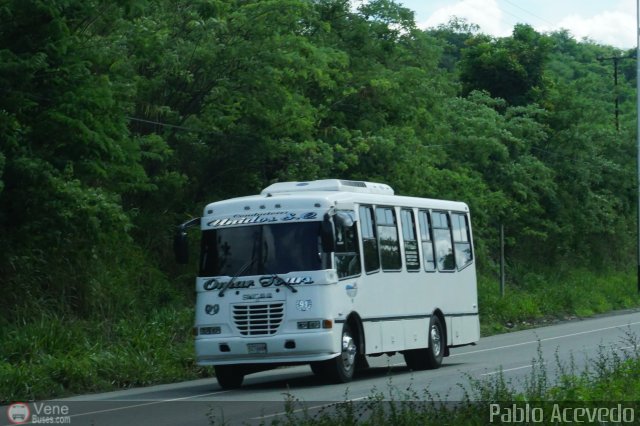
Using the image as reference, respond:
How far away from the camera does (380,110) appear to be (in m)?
32.0

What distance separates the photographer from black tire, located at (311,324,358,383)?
18.8 meters

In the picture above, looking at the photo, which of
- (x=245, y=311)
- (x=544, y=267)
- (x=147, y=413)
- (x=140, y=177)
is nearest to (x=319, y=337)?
(x=245, y=311)

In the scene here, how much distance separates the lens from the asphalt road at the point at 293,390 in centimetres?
1471

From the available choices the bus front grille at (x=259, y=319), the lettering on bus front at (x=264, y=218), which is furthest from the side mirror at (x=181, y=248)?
the bus front grille at (x=259, y=319)

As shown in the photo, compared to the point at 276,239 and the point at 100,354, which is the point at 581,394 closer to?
the point at 276,239

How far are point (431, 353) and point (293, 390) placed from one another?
15.0 feet

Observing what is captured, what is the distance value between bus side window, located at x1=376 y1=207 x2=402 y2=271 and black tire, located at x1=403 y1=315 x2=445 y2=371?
5.48 ft

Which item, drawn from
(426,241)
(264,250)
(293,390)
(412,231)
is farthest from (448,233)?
(293,390)

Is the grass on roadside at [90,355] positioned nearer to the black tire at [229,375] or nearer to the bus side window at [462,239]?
the black tire at [229,375]

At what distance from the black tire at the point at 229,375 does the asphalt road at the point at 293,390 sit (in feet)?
0.51

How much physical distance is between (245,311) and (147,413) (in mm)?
3684

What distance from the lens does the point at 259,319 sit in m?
18.7

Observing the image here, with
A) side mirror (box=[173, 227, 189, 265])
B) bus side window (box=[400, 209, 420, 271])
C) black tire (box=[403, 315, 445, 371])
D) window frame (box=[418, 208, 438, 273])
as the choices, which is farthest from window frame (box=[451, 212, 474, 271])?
side mirror (box=[173, 227, 189, 265])

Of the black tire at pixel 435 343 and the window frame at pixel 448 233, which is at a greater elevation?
the window frame at pixel 448 233
